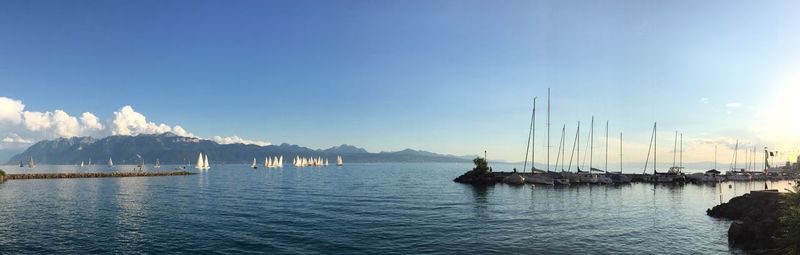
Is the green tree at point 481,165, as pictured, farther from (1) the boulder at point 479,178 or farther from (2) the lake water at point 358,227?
(2) the lake water at point 358,227

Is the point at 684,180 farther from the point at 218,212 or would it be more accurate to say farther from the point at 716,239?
the point at 218,212

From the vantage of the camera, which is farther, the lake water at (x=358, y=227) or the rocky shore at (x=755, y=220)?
the lake water at (x=358, y=227)

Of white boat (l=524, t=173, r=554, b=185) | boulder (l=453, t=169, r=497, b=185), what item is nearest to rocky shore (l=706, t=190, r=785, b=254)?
white boat (l=524, t=173, r=554, b=185)

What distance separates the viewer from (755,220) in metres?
40.7

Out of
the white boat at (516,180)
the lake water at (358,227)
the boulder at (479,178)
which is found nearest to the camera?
the lake water at (358,227)

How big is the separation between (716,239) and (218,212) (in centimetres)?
5386

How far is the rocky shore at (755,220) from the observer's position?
34250 mm

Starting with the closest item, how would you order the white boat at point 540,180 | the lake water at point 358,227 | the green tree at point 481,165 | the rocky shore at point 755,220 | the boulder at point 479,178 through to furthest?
the rocky shore at point 755,220 < the lake water at point 358,227 < the white boat at point 540,180 < the boulder at point 479,178 < the green tree at point 481,165

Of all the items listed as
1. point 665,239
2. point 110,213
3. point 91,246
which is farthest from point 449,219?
point 110,213

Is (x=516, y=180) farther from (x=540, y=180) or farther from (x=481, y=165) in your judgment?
(x=481, y=165)

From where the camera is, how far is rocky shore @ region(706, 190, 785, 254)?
112 ft

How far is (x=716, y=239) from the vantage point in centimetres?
3994

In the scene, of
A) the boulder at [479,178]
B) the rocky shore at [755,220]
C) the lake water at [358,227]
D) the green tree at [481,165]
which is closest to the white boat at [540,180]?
the boulder at [479,178]

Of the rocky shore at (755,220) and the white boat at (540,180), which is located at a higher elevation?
the rocky shore at (755,220)
